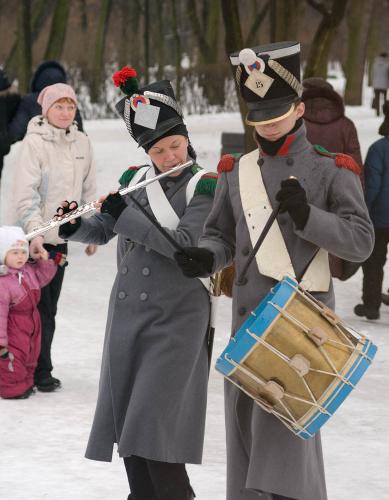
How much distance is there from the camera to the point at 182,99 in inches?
1149

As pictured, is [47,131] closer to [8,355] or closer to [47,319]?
[47,319]

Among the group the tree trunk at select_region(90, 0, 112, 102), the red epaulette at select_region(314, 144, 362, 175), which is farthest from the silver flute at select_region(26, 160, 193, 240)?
the tree trunk at select_region(90, 0, 112, 102)

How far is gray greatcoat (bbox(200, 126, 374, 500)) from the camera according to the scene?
4.31m

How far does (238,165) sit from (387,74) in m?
27.8

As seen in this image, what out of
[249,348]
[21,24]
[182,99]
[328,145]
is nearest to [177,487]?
[249,348]

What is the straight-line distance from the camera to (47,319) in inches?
304

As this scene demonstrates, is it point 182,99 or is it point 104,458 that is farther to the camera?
point 182,99

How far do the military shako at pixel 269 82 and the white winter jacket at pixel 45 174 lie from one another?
9.80 feet

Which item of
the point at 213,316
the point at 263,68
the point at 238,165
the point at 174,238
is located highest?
the point at 263,68

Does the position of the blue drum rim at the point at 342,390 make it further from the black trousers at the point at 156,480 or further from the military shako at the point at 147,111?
the military shako at the point at 147,111

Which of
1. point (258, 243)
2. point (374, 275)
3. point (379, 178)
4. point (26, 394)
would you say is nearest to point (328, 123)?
point (379, 178)

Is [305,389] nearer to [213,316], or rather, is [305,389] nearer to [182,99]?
[213,316]

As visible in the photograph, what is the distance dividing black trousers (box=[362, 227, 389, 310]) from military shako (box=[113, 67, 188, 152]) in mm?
5415

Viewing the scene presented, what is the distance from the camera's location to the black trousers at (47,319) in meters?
7.71
